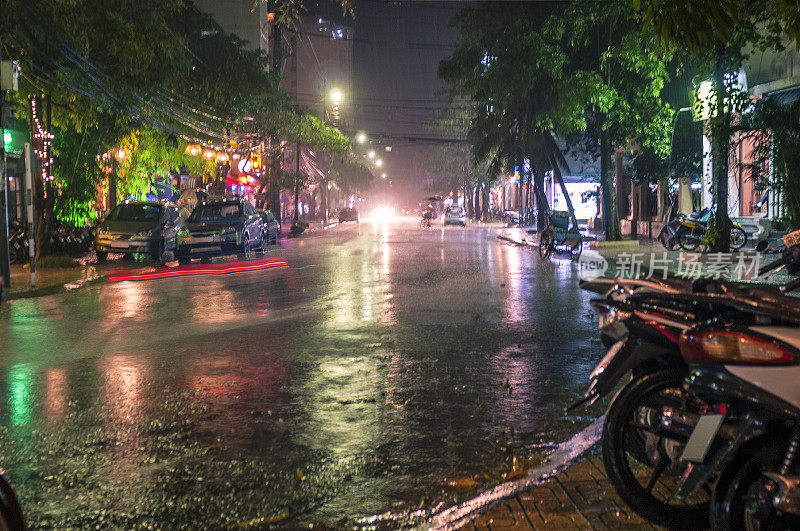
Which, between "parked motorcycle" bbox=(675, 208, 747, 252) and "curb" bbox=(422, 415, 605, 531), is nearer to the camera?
"curb" bbox=(422, 415, 605, 531)

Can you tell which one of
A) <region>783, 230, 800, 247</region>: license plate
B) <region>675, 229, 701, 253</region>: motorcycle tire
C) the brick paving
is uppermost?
<region>783, 230, 800, 247</region>: license plate

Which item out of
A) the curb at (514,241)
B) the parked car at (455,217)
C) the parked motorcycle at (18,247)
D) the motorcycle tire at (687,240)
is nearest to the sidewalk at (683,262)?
the motorcycle tire at (687,240)

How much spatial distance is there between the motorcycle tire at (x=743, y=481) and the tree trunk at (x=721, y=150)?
1594 cm

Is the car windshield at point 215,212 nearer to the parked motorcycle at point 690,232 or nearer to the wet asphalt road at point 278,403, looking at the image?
the wet asphalt road at point 278,403

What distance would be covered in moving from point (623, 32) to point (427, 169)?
259 ft

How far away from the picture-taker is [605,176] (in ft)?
93.5

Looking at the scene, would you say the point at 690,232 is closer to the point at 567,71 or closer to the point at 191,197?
the point at 567,71

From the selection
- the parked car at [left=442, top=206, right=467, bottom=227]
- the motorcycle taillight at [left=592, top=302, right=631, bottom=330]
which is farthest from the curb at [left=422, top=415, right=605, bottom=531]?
the parked car at [left=442, top=206, right=467, bottom=227]

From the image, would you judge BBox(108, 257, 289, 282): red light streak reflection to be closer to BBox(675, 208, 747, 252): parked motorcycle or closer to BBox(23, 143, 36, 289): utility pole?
BBox(23, 143, 36, 289): utility pole

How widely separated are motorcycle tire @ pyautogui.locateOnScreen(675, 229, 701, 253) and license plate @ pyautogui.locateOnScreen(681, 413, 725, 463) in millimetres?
21379

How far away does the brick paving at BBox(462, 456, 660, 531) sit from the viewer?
4066mm

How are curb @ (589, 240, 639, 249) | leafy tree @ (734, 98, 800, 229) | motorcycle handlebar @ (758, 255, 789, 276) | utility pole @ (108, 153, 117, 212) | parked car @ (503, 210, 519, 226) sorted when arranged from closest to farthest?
motorcycle handlebar @ (758, 255, 789, 276) < leafy tree @ (734, 98, 800, 229) < curb @ (589, 240, 639, 249) < utility pole @ (108, 153, 117, 212) < parked car @ (503, 210, 519, 226)

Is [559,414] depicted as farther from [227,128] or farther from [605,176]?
[227,128]

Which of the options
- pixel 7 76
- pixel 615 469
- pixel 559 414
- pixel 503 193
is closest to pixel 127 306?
pixel 7 76
